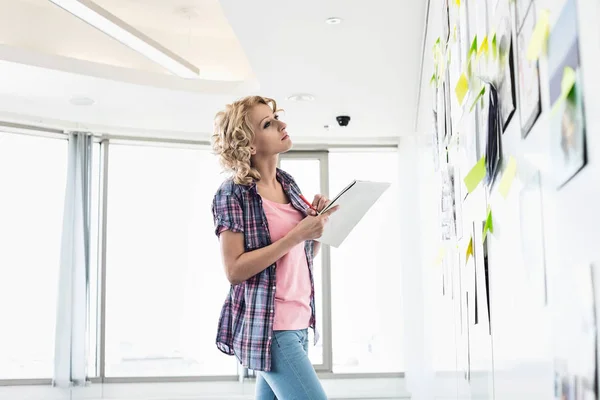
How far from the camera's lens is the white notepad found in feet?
5.94

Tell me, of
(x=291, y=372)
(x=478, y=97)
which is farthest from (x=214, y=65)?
(x=478, y=97)

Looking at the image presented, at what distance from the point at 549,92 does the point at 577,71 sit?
0.29ft

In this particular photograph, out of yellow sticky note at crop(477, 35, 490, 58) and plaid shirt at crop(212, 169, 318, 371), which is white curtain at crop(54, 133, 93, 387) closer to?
plaid shirt at crop(212, 169, 318, 371)

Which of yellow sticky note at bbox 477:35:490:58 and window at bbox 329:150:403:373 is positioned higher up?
yellow sticky note at bbox 477:35:490:58

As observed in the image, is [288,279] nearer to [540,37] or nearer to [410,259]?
[540,37]

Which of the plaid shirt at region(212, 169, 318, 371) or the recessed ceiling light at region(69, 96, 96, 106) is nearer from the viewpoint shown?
the plaid shirt at region(212, 169, 318, 371)

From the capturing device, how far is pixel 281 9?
2891 mm

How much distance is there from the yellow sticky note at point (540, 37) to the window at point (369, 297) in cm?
491

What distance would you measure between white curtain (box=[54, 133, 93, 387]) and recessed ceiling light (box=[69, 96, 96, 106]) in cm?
66

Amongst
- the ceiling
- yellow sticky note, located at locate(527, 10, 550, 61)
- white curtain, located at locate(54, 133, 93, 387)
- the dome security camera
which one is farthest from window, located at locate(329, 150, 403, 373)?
yellow sticky note, located at locate(527, 10, 550, 61)

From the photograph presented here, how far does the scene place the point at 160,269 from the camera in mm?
5254

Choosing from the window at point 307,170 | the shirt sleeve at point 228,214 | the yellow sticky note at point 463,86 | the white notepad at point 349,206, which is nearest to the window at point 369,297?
the window at point 307,170

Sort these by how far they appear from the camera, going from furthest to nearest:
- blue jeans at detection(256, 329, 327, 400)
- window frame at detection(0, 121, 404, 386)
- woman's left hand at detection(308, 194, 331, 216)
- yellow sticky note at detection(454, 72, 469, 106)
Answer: window frame at detection(0, 121, 404, 386), woman's left hand at detection(308, 194, 331, 216), blue jeans at detection(256, 329, 327, 400), yellow sticky note at detection(454, 72, 469, 106)

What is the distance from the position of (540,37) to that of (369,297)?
16.3 ft
